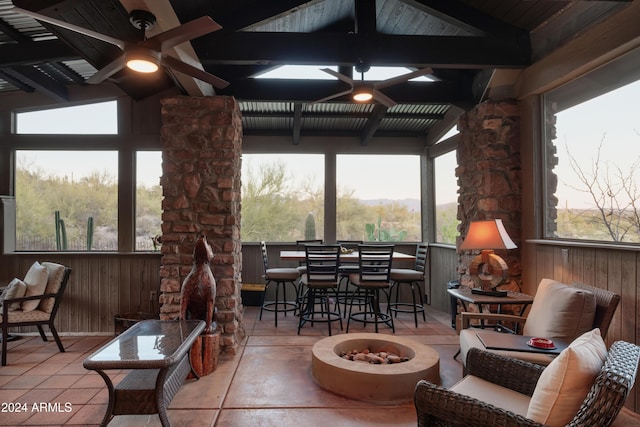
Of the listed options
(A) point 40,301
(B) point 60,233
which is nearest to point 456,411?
(A) point 40,301

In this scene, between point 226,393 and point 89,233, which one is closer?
point 226,393

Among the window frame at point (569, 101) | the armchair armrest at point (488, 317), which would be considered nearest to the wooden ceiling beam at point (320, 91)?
the window frame at point (569, 101)

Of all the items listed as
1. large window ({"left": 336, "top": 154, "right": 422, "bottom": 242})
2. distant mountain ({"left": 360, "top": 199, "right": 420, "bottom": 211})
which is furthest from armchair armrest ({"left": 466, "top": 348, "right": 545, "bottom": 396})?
distant mountain ({"left": 360, "top": 199, "right": 420, "bottom": 211})

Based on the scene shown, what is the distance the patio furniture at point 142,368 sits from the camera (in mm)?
1860

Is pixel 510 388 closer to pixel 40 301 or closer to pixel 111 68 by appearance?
pixel 111 68

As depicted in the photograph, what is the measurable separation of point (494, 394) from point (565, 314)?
0.90 metres

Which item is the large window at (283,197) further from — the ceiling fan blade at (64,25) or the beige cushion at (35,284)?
the ceiling fan blade at (64,25)

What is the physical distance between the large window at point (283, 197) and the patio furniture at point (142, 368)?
327 centimetres

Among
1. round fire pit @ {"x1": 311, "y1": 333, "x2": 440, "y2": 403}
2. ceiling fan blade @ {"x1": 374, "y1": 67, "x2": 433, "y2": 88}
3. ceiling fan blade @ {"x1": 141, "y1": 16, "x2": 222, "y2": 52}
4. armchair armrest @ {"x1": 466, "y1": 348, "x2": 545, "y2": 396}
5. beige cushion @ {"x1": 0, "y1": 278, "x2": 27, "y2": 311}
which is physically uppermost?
ceiling fan blade @ {"x1": 374, "y1": 67, "x2": 433, "y2": 88}

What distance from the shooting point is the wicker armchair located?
1.09 m

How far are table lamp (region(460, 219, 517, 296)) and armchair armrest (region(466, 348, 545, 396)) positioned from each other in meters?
1.16

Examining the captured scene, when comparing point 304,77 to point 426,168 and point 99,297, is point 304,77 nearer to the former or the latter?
point 426,168

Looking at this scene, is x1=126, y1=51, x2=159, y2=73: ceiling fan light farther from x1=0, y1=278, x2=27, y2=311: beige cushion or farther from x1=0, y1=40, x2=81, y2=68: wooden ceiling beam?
x1=0, y1=278, x2=27, y2=311: beige cushion

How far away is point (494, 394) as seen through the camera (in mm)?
1749
